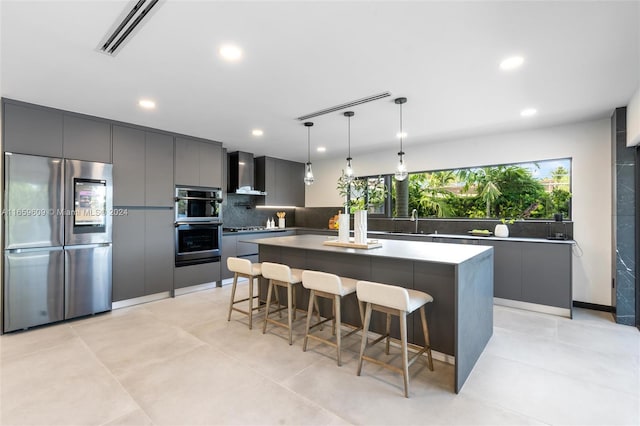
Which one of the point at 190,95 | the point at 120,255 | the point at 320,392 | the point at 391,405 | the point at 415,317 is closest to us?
the point at 391,405

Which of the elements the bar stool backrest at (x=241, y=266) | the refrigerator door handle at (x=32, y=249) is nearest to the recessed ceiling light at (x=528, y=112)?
the bar stool backrest at (x=241, y=266)

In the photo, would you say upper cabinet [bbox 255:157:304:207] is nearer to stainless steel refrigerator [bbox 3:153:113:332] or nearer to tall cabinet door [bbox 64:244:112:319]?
stainless steel refrigerator [bbox 3:153:113:332]

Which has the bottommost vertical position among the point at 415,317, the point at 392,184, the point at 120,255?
the point at 415,317

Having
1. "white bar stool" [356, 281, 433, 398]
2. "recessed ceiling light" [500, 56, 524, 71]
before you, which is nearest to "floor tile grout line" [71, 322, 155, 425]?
"white bar stool" [356, 281, 433, 398]

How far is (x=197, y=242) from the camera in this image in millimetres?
4859

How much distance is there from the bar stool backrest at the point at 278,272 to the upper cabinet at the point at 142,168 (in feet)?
7.59

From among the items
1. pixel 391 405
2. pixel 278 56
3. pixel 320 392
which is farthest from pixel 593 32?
pixel 320 392

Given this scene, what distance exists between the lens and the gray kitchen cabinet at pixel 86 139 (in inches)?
141

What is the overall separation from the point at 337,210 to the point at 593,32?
16.7ft

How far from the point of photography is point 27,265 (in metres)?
3.24

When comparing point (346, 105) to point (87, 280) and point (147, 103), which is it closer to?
point (147, 103)

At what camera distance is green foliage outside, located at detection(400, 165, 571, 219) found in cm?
439

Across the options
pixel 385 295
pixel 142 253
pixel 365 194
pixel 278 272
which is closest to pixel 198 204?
pixel 142 253

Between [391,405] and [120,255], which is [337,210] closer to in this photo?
[120,255]
